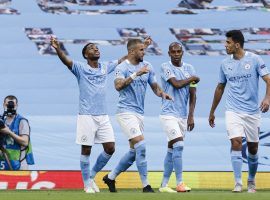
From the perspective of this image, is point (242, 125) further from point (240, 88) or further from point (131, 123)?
point (131, 123)

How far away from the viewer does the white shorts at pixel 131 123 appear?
14984 millimetres

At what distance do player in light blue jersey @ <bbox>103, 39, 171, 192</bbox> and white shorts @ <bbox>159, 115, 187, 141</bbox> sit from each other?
0.43 meters

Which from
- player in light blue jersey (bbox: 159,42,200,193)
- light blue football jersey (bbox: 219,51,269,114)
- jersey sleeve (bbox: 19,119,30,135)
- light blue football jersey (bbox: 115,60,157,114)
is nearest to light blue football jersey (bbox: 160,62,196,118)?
player in light blue jersey (bbox: 159,42,200,193)

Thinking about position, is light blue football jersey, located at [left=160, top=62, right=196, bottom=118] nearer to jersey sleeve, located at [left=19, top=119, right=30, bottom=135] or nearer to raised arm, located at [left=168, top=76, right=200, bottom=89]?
raised arm, located at [left=168, top=76, right=200, bottom=89]

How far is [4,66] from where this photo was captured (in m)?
21.6

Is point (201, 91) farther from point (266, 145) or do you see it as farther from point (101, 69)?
point (101, 69)

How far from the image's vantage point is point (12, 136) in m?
17.4

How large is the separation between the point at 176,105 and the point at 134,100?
2.52ft

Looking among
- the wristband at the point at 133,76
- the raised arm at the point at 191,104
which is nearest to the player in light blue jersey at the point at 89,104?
the wristband at the point at 133,76

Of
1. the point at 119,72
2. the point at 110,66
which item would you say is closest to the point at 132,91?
the point at 119,72

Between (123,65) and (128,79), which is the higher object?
(123,65)

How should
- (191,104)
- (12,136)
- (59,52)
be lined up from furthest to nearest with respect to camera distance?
(12,136) → (191,104) → (59,52)

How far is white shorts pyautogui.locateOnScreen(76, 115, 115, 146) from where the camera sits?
49.6 ft

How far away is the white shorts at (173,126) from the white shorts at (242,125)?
0.94 meters
